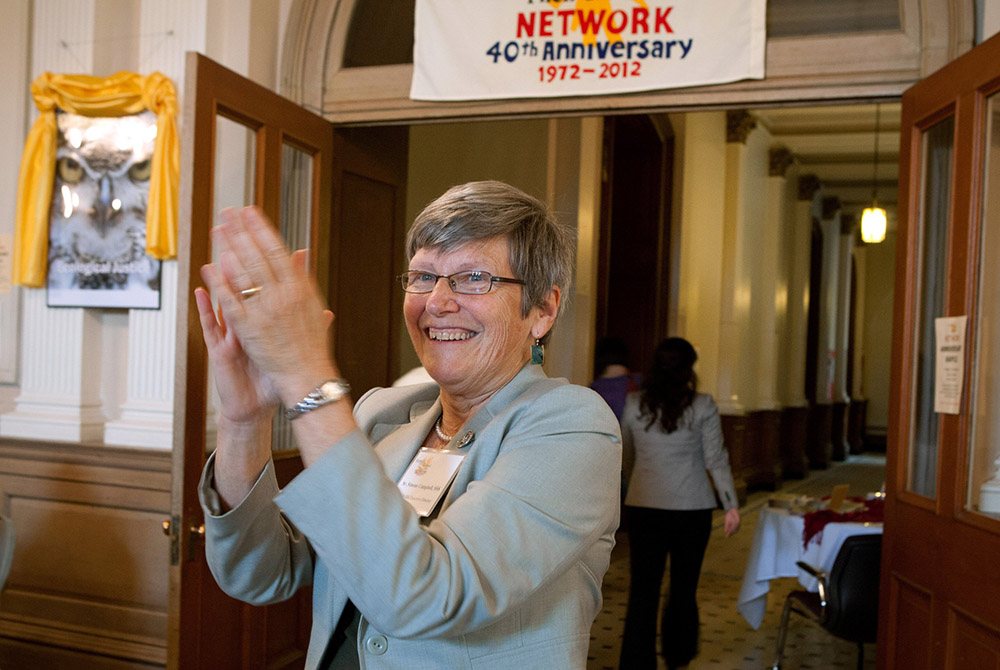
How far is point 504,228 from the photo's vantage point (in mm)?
1447

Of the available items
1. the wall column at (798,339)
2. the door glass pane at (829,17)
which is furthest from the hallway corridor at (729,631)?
the wall column at (798,339)

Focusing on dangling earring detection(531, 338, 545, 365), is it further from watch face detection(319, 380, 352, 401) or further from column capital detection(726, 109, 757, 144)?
column capital detection(726, 109, 757, 144)

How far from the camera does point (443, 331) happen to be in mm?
1472

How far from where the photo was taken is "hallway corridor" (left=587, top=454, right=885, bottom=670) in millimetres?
5457

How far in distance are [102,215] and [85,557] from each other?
1568 mm

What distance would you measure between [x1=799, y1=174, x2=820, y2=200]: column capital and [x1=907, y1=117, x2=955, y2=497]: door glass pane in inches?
486

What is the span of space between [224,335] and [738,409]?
10.8 m

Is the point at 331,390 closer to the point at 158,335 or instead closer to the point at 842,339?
the point at 158,335

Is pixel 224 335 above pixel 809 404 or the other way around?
above

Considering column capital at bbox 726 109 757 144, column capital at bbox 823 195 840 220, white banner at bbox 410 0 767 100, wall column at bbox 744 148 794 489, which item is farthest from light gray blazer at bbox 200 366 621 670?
column capital at bbox 823 195 840 220

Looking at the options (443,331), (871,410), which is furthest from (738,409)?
(871,410)

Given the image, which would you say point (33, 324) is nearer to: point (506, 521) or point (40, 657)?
point (40, 657)

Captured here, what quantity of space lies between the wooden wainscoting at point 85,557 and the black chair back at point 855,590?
3.09 m

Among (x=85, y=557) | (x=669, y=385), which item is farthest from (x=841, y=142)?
(x=85, y=557)
